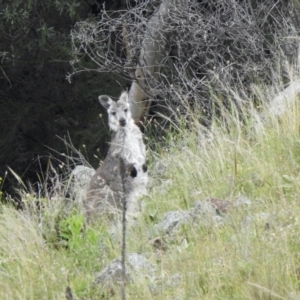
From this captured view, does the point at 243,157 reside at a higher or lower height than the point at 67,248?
higher

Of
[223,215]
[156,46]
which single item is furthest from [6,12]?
[223,215]

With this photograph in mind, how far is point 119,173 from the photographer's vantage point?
10.2m

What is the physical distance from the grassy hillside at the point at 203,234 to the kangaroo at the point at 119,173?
0.72ft

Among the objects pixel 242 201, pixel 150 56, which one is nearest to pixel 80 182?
pixel 242 201

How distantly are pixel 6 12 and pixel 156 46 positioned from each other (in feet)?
8.95

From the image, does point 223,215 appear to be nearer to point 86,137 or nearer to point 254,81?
point 254,81

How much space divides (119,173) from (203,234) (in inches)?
133

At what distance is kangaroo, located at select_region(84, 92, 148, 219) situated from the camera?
9508 millimetres

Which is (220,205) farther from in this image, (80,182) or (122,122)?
(122,122)

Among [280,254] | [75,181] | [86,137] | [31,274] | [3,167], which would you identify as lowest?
[3,167]

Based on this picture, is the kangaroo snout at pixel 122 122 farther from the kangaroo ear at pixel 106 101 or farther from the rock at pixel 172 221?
the rock at pixel 172 221

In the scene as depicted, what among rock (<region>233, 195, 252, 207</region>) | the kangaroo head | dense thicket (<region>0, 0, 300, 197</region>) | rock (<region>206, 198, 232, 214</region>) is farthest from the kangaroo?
rock (<region>233, 195, 252, 207</region>)

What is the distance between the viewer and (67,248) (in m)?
8.05

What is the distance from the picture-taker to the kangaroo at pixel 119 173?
9508mm
